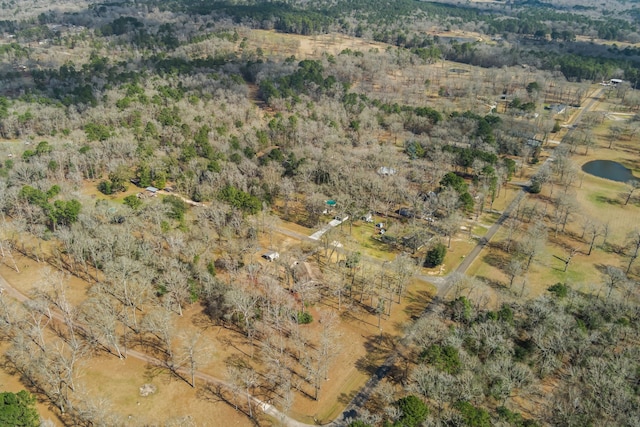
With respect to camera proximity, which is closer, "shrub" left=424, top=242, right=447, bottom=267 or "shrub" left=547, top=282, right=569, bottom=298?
"shrub" left=547, top=282, right=569, bottom=298

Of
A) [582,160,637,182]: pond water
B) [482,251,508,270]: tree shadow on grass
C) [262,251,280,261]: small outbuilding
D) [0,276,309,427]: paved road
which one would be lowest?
[0,276,309,427]: paved road

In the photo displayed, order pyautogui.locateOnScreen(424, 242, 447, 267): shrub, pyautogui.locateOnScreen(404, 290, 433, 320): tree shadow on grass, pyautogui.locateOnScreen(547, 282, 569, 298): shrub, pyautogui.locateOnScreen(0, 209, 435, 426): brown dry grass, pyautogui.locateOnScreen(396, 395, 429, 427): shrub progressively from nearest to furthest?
pyautogui.locateOnScreen(396, 395, 429, 427): shrub → pyautogui.locateOnScreen(0, 209, 435, 426): brown dry grass → pyautogui.locateOnScreen(547, 282, 569, 298): shrub → pyautogui.locateOnScreen(404, 290, 433, 320): tree shadow on grass → pyautogui.locateOnScreen(424, 242, 447, 267): shrub

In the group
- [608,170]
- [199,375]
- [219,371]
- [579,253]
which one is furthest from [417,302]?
[608,170]

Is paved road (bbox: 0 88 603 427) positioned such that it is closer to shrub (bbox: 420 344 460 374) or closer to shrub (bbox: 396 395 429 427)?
shrub (bbox: 420 344 460 374)

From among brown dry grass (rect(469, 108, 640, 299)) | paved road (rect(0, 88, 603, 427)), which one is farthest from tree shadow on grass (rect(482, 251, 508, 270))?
paved road (rect(0, 88, 603, 427))

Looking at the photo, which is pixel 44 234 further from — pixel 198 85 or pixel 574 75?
pixel 574 75

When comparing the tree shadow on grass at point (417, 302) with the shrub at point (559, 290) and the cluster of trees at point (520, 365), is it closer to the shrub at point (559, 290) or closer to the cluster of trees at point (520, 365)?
the cluster of trees at point (520, 365)

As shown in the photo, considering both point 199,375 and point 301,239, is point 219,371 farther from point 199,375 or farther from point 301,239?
point 301,239

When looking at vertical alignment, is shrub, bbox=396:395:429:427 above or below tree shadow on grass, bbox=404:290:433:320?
above

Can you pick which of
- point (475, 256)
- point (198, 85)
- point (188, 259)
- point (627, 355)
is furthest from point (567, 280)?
point (198, 85)
